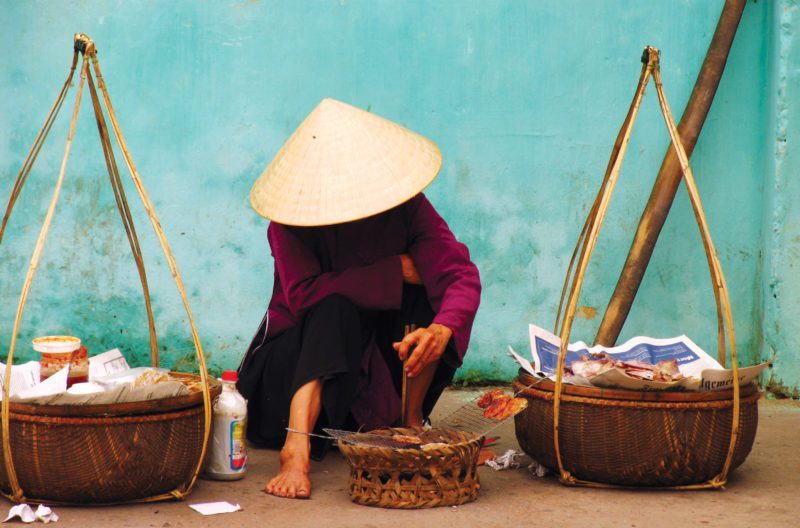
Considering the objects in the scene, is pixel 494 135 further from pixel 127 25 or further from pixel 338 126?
pixel 127 25

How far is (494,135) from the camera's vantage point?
3.62 meters

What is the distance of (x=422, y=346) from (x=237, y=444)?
0.60 metres

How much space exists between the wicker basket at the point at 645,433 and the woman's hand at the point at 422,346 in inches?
12.2

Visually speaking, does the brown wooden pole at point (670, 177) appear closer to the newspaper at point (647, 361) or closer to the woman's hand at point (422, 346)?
the newspaper at point (647, 361)

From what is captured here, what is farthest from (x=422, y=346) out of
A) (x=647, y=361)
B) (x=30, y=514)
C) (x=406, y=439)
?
(x=30, y=514)

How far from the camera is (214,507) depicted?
220cm

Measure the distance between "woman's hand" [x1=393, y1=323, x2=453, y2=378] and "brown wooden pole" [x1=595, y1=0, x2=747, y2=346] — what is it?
1.22 metres

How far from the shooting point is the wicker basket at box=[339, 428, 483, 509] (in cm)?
214

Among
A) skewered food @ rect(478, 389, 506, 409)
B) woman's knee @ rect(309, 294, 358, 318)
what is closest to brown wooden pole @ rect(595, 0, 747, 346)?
skewered food @ rect(478, 389, 506, 409)

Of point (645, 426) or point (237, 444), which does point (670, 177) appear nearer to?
point (645, 426)

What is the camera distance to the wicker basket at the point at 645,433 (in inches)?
89.3

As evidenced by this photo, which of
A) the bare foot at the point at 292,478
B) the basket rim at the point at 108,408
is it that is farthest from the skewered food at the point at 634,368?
the basket rim at the point at 108,408

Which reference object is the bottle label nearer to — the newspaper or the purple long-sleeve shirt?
the purple long-sleeve shirt

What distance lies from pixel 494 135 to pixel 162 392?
78.4 inches
